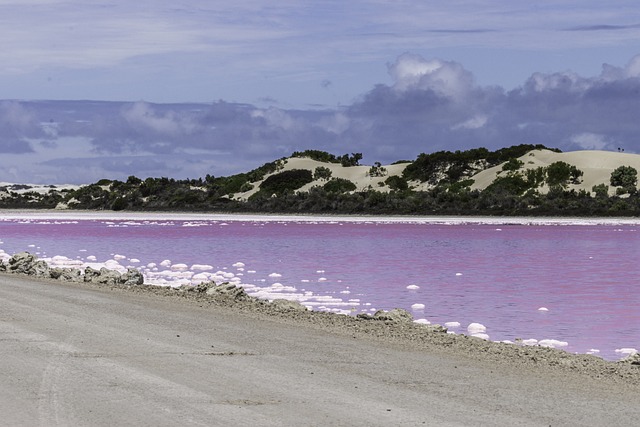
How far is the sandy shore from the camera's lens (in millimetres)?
9195

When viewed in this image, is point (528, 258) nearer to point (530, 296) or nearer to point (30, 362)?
point (530, 296)

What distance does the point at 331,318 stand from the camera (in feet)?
58.4

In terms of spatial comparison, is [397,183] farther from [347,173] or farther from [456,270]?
[456,270]

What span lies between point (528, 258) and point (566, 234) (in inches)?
862

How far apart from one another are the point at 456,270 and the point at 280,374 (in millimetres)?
19565

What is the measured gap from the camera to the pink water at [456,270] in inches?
733

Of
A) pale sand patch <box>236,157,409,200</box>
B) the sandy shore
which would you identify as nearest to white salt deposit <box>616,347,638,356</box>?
the sandy shore

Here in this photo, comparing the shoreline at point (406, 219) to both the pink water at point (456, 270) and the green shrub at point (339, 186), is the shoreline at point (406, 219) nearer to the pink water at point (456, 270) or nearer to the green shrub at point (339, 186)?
the green shrub at point (339, 186)

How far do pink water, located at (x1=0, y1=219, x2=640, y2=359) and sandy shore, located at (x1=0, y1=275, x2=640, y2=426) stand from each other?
2422 mm

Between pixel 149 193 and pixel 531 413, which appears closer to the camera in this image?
pixel 531 413

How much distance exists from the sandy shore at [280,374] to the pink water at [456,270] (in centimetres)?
242

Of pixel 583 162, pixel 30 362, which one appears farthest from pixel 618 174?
pixel 30 362

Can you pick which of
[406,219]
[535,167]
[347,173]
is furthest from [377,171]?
[406,219]

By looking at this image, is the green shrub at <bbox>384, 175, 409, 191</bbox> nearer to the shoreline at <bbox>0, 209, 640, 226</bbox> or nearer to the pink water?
the shoreline at <bbox>0, 209, 640, 226</bbox>
